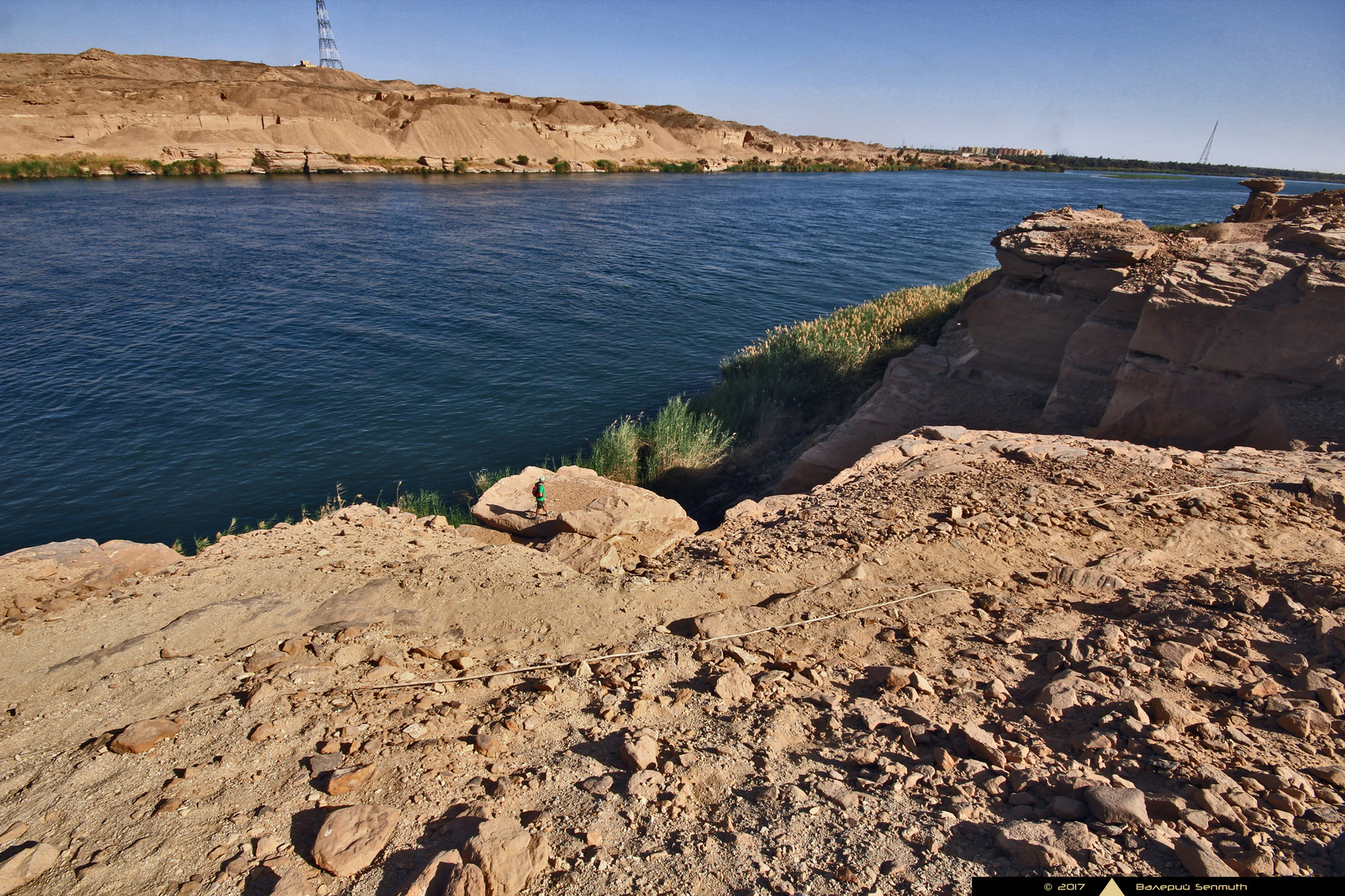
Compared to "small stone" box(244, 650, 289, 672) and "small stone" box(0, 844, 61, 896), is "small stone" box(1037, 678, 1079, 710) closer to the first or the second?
"small stone" box(244, 650, 289, 672)

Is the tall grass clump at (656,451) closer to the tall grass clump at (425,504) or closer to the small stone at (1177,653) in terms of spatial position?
the tall grass clump at (425,504)

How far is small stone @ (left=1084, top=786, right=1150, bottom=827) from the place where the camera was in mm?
2607

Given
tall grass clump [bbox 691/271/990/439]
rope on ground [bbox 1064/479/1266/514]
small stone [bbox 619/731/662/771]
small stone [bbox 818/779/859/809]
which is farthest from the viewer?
tall grass clump [bbox 691/271/990/439]

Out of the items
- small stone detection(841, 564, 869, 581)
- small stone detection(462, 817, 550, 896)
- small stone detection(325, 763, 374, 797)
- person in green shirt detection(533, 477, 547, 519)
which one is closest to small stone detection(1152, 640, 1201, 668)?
small stone detection(841, 564, 869, 581)

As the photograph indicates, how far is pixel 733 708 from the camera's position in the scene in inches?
148

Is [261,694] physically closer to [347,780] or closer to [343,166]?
→ [347,780]

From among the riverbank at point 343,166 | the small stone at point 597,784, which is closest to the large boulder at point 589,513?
the small stone at point 597,784

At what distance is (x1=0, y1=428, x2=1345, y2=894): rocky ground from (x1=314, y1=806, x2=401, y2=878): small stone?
2 cm

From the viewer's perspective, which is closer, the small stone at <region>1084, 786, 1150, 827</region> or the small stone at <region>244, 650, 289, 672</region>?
the small stone at <region>1084, 786, 1150, 827</region>

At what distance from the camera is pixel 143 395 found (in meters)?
14.5

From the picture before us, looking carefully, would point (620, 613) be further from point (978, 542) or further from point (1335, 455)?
point (1335, 455)

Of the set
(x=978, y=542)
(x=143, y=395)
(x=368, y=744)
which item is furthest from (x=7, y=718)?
(x=143, y=395)

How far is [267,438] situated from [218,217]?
2746cm

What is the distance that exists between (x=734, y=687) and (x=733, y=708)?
6.4 inches
